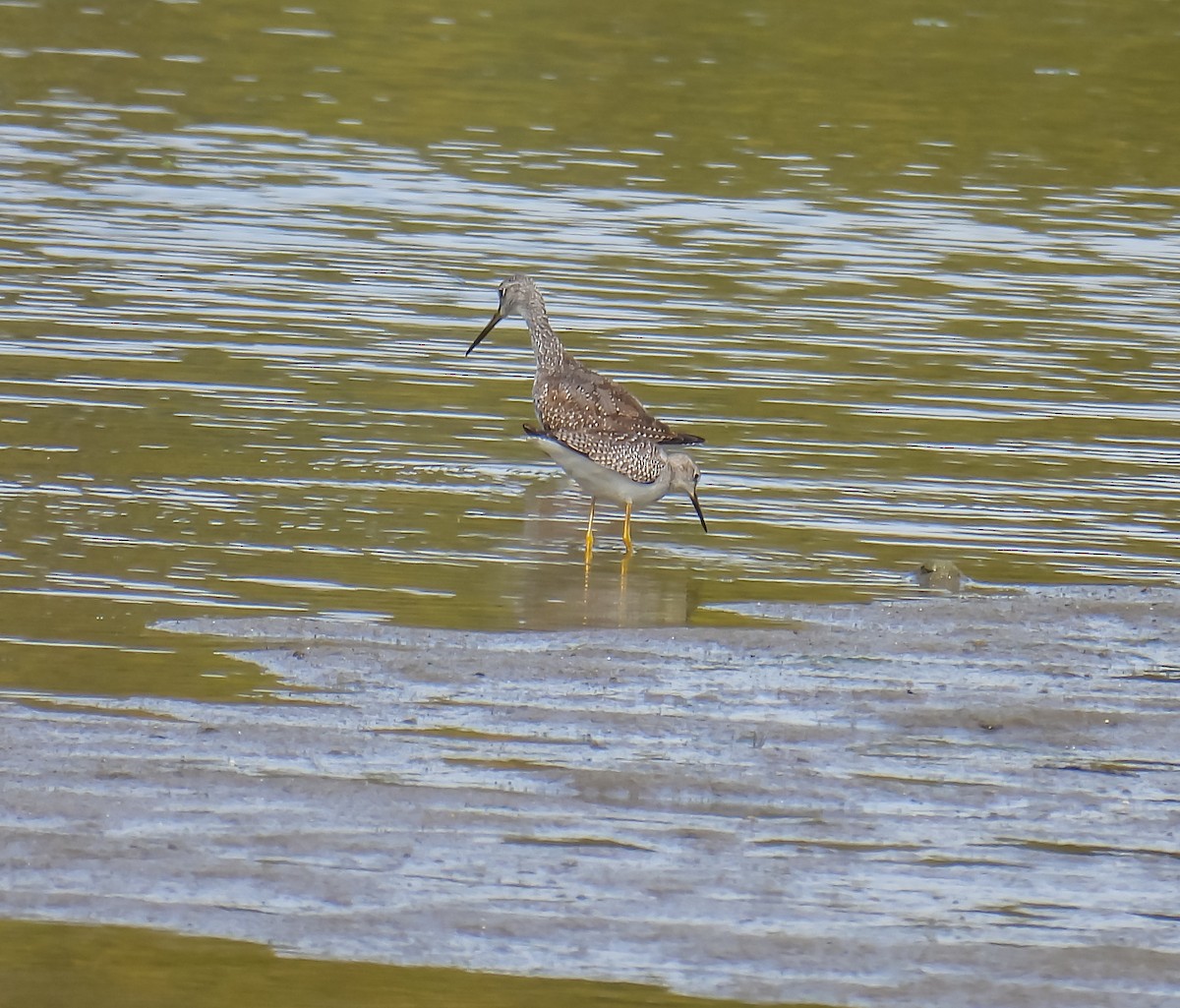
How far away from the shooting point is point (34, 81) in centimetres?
2448

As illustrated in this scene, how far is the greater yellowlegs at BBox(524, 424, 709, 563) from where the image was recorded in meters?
10.7

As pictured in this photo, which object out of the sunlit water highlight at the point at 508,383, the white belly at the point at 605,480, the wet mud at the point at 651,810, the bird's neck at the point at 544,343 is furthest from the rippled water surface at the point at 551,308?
the wet mud at the point at 651,810

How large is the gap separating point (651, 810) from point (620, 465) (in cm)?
392

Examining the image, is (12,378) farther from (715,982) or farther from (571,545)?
(715,982)

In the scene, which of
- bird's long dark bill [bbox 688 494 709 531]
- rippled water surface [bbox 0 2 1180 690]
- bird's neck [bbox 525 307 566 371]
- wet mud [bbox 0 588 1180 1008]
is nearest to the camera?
wet mud [bbox 0 588 1180 1008]

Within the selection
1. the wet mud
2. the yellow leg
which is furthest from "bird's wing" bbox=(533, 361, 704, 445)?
the wet mud

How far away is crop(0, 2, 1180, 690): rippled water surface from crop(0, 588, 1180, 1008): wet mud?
0.74 metres

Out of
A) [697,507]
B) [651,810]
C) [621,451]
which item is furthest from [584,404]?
[651,810]

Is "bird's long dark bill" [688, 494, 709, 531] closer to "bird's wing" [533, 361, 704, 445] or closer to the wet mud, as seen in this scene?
"bird's wing" [533, 361, 704, 445]

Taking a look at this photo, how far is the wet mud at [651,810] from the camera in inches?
238

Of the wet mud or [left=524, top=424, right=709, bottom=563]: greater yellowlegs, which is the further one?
[left=524, top=424, right=709, bottom=563]: greater yellowlegs

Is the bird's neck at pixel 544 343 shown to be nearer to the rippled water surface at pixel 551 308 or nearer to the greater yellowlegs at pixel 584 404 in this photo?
the greater yellowlegs at pixel 584 404

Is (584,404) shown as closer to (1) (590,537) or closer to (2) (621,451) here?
(2) (621,451)

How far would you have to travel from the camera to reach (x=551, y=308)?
52.4ft
